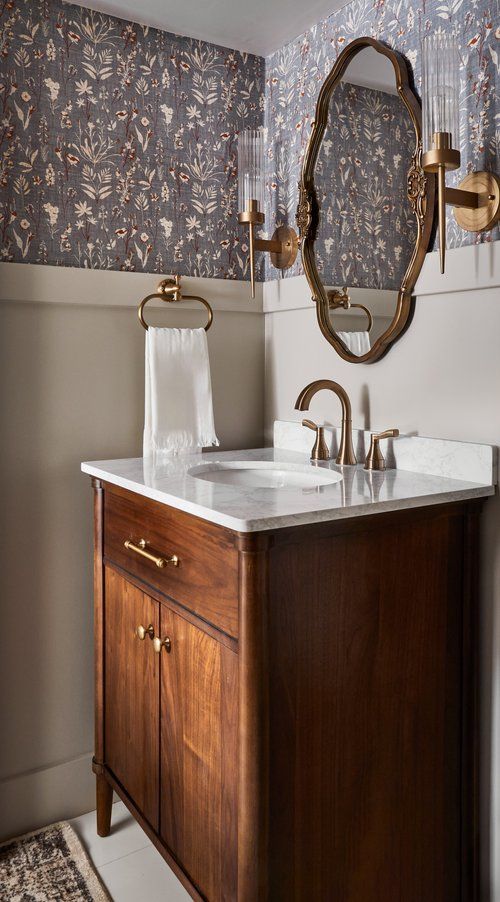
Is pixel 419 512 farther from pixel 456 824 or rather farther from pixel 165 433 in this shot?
pixel 165 433

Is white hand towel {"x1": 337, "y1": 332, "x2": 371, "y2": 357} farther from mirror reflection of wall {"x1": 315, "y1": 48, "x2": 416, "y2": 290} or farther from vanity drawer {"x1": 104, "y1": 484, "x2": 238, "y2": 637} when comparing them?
vanity drawer {"x1": 104, "y1": 484, "x2": 238, "y2": 637}

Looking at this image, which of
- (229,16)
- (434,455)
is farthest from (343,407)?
(229,16)

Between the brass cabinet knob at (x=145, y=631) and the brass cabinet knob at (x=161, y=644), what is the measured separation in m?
0.02

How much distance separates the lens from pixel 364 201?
5.66 feet

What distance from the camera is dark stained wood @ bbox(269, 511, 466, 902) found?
1227 millimetres

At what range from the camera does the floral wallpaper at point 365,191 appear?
163 centimetres

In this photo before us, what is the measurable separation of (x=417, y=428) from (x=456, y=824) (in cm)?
86

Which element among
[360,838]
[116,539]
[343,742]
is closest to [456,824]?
[360,838]

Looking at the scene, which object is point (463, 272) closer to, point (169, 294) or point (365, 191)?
point (365, 191)

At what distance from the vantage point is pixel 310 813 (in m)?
1.26

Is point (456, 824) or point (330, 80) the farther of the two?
point (330, 80)

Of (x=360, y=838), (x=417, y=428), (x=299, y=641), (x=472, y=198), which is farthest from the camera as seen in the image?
(x=417, y=428)

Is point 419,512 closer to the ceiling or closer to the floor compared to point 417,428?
closer to the floor

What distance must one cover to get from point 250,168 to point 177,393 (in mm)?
655
